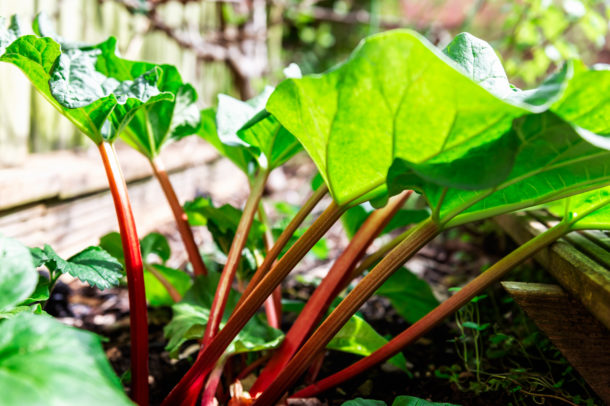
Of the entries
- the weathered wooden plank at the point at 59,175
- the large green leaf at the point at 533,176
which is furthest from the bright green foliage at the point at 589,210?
the weathered wooden plank at the point at 59,175

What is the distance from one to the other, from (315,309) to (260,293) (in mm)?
194

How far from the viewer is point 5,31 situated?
820mm

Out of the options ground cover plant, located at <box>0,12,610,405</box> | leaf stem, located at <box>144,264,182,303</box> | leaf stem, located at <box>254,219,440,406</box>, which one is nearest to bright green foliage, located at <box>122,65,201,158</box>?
ground cover plant, located at <box>0,12,610,405</box>

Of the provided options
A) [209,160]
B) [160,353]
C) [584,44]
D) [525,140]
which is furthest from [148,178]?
[584,44]

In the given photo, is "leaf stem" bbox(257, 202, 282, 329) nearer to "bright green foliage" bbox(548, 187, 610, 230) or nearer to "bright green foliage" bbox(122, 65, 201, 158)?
"bright green foliage" bbox(122, 65, 201, 158)

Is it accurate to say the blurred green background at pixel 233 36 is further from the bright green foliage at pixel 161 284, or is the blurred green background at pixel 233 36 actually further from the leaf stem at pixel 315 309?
the leaf stem at pixel 315 309

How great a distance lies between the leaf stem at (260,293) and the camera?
770mm

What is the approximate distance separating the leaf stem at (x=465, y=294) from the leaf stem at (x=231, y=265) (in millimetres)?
263

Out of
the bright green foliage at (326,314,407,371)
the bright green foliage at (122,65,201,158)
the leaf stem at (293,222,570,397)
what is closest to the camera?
the leaf stem at (293,222,570,397)

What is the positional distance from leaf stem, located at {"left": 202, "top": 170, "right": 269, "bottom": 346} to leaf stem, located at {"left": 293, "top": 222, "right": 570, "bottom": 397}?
26cm

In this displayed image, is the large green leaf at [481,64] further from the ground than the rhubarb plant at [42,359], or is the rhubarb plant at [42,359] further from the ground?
the large green leaf at [481,64]

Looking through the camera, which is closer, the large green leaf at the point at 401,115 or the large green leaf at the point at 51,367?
the large green leaf at the point at 51,367

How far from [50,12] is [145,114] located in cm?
103

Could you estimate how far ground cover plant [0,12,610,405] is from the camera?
1.79ft
